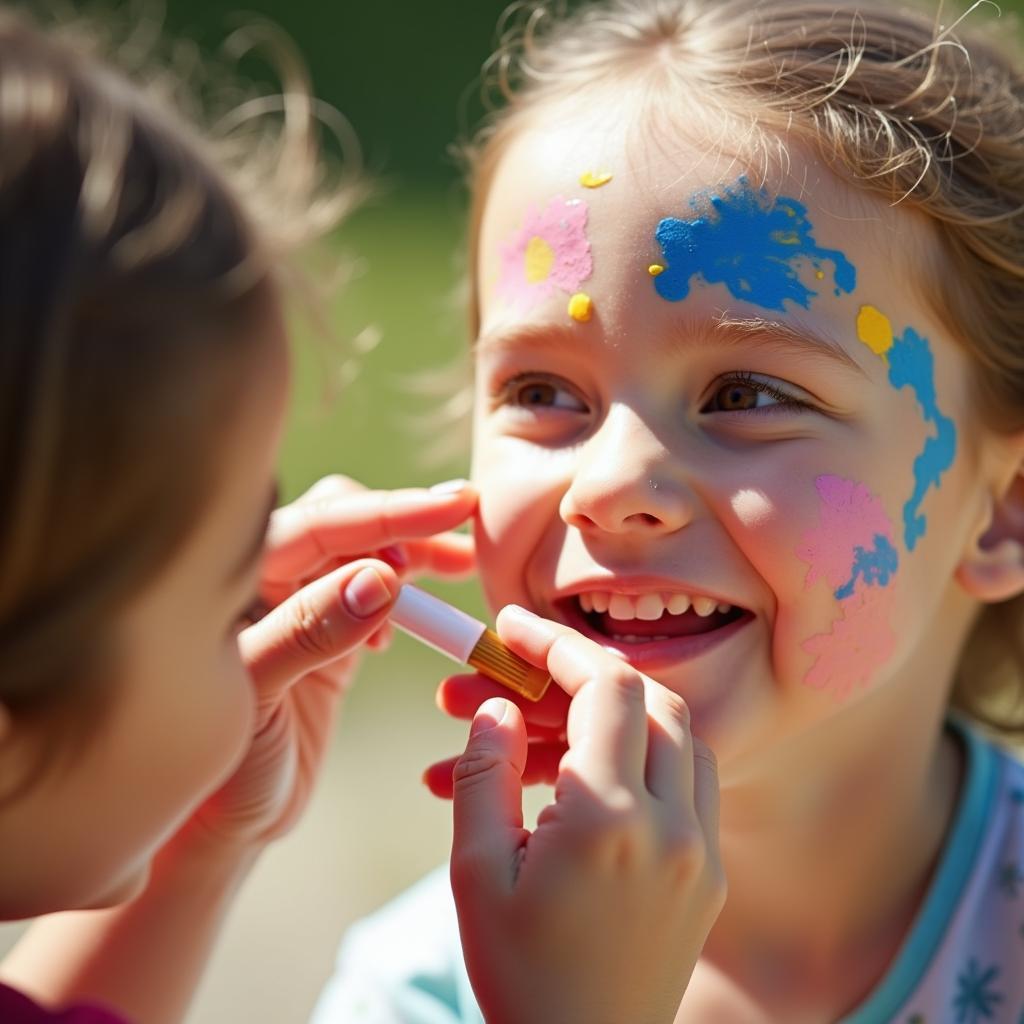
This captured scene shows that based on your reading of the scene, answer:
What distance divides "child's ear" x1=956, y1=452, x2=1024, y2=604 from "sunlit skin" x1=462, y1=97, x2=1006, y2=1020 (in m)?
0.02

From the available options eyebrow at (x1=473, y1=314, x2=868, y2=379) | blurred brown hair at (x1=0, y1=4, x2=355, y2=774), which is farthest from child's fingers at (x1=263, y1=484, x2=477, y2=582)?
blurred brown hair at (x1=0, y1=4, x2=355, y2=774)

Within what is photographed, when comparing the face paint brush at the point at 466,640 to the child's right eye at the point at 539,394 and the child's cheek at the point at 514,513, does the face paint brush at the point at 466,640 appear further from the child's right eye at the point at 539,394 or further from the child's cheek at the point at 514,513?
the child's right eye at the point at 539,394

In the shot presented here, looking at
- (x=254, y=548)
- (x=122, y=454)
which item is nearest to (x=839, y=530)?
(x=254, y=548)

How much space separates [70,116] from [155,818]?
40cm

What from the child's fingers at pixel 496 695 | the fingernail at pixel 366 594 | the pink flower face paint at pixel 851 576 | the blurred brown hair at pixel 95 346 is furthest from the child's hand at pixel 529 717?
the blurred brown hair at pixel 95 346

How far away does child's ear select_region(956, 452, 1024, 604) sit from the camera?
3.96ft

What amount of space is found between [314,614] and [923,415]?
52cm

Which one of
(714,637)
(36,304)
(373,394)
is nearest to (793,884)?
(714,637)

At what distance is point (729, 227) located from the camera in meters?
1.04

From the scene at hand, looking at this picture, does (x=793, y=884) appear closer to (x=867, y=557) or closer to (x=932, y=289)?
(x=867, y=557)

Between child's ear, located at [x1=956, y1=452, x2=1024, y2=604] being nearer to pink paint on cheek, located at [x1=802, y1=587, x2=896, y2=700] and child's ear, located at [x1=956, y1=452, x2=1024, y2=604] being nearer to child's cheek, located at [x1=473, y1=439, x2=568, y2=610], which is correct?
pink paint on cheek, located at [x1=802, y1=587, x2=896, y2=700]

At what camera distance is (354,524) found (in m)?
1.21

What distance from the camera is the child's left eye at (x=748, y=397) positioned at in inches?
41.3

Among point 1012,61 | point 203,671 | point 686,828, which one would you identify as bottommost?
point 686,828
